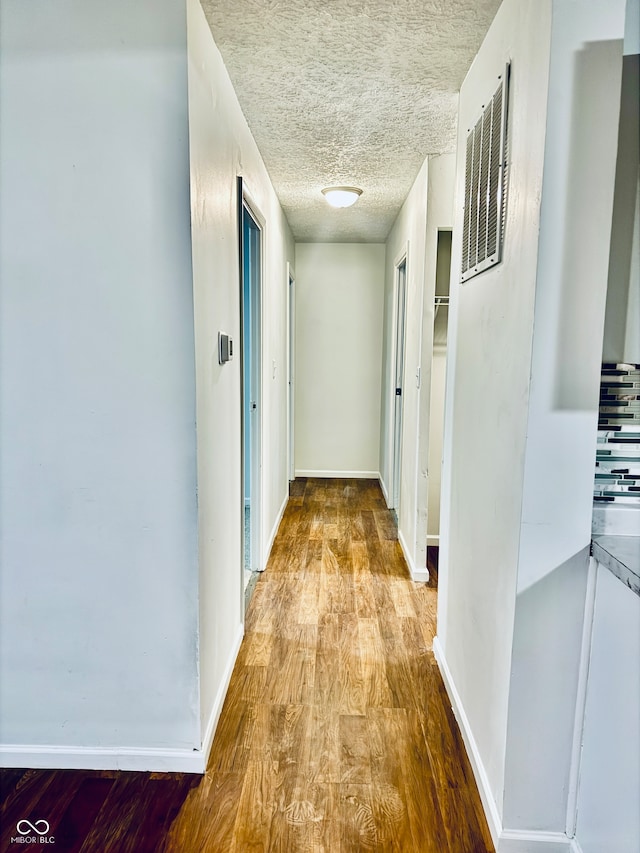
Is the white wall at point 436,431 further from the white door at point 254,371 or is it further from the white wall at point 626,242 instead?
the white wall at point 626,242

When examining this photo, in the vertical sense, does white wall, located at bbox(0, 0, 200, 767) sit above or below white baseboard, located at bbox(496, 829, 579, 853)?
above

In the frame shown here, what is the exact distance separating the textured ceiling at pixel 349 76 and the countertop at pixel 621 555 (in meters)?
1.57

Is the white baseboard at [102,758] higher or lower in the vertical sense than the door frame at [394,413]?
lower

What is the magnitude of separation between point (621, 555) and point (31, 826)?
5.56 ft

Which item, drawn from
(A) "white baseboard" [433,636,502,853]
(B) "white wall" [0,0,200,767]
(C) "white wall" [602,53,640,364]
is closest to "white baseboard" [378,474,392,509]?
(A) "white baseboard" [433,636,502,853]

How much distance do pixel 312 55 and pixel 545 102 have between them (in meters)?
1.05

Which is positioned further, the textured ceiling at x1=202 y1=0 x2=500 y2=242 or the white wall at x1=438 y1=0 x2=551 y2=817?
the textured ceiling at x1=202 y1=0 x2=500 y2=242

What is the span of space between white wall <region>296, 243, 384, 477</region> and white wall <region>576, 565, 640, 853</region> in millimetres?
4363

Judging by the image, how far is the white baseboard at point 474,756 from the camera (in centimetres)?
147

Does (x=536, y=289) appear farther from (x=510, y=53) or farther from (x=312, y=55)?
(x=312, y=55)

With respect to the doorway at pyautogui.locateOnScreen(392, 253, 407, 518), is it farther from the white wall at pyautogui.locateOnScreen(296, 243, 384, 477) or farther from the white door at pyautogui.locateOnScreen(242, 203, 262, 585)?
the white door at pyautogui.locateOnScreen(242, 203, 262, 585)

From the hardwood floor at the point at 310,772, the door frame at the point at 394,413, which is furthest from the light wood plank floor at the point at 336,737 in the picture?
the door frame at the point at 394,413

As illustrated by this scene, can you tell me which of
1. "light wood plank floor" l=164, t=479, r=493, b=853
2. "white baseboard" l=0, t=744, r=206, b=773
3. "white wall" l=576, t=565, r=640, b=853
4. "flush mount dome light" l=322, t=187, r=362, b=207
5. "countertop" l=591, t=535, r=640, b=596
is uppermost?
"flush mount dome light" l=322, t=187, r=362, b=207

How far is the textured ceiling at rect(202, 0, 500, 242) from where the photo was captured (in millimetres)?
1679
